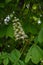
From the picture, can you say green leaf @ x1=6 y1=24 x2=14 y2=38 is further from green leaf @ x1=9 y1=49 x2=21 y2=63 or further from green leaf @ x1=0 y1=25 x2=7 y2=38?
green leaf @ x1=9 y1=49 x2=21 y2=63

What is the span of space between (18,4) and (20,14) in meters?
0.10

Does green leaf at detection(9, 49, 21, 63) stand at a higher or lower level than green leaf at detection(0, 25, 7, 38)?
lower

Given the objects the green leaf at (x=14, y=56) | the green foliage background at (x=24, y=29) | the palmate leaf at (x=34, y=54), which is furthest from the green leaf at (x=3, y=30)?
the palmate leaf at (x=34, y=54)

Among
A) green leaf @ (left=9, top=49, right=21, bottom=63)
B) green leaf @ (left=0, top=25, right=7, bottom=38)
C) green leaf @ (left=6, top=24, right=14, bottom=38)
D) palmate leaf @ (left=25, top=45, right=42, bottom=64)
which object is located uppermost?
green leaf @ (left=0, top=25, right=7, bottom=38)

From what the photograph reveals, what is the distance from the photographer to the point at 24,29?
2482mm

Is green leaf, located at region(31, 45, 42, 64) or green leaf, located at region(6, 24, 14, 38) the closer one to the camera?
green leaf, located at region(31, 45, 42, 64)

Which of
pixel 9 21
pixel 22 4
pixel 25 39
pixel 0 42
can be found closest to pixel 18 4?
pixel 22 4

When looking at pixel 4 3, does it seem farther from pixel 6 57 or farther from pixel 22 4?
pixel 6 57

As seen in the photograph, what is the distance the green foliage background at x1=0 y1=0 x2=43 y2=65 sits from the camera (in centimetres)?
216

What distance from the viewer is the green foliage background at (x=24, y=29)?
2.16 metres

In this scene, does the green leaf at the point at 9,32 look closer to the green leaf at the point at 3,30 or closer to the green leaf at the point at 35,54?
the green leaf at the point at 3,30

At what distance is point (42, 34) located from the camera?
2086mm

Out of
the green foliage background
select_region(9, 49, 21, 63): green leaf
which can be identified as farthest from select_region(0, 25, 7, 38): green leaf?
select_region(9, 49, 21, 63): green leaf

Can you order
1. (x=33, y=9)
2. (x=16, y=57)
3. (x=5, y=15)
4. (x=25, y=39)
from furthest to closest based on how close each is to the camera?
(x=33, y=9), (x=5, y=15), (x=16, y=57), (x=25, y=39)
